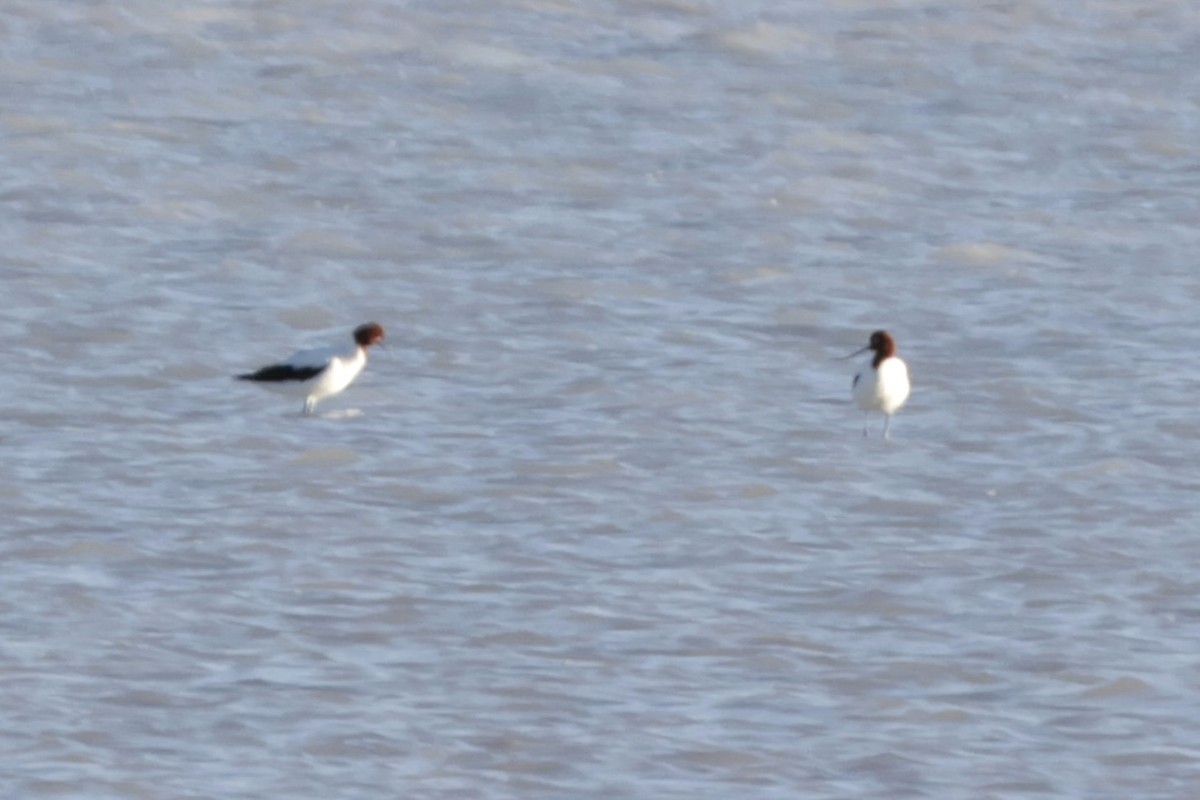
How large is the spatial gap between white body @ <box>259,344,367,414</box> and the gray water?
0.21 metres

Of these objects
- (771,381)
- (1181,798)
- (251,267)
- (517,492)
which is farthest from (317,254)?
(1181,798)

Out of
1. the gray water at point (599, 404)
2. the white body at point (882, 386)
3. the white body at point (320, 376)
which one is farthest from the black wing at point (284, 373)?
the white body at point (882, 386)

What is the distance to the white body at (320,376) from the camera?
14.3 metres

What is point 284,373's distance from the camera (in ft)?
47.3

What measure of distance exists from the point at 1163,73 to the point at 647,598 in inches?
550

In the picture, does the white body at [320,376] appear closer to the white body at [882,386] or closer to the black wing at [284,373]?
the black wing at [284,373]

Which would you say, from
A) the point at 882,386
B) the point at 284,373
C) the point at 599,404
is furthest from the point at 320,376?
the point at 882,386

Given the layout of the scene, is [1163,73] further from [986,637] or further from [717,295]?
Answer: [986,637]

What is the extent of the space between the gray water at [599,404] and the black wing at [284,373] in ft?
0.64

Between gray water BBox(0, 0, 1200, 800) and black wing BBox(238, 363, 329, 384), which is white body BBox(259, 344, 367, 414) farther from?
gray water BBox(0, 0, 1200, 800)

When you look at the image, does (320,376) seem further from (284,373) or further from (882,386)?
(882,386)

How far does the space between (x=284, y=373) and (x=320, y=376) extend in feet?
0.71

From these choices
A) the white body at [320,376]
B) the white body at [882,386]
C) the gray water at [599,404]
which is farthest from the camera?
the white body at [320,376]

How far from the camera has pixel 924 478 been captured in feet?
43.9
